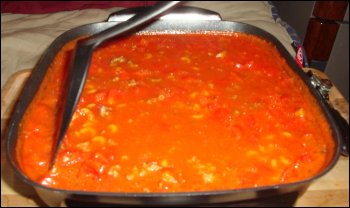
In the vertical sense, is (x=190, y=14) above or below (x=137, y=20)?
below

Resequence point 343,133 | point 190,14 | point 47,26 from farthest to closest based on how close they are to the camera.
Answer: point 47,26 → point 190,14 → point 343,133

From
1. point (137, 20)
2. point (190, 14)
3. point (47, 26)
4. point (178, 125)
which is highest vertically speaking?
point (137, 20)

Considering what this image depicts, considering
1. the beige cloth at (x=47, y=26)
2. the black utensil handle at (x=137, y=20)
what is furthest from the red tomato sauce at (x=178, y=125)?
the beige cloth at (x=47, y=26)

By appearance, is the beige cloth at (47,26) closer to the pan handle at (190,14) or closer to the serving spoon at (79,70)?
the pan handle at (190,14)

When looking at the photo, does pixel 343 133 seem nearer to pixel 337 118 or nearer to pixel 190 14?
pixel 337 118

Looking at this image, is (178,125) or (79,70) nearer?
(79,70)

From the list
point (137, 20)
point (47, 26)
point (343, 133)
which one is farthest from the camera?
point (47, 26)

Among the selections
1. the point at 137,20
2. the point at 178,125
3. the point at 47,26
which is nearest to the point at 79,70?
the point at 137,20
